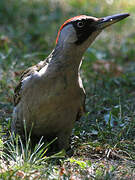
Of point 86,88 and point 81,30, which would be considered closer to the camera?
point 81,30

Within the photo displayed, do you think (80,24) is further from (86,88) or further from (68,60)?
(86,88)

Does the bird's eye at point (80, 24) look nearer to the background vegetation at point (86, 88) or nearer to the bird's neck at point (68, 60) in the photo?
the bird's neck at point (68, 60)

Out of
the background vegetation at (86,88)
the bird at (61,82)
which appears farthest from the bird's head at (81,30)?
the background vegetation at (86,88)

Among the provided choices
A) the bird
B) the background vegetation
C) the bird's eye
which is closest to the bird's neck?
the bird

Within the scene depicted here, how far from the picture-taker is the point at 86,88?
6336mm

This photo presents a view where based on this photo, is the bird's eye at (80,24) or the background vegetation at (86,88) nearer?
the background vegetation at (86,88)

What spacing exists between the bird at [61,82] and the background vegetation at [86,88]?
0.39m

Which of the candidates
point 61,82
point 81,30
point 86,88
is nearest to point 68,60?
point 61,82

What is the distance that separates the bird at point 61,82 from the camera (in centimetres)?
418

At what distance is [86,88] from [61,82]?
7.22 ft

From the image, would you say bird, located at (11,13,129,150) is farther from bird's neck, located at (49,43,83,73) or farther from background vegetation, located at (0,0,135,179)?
background vegetation, located at (0,0,135,179)

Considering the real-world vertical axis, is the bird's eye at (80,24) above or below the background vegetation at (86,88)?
above

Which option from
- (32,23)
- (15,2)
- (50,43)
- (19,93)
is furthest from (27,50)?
(19,93)

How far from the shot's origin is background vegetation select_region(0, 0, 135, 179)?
381 centimetres
